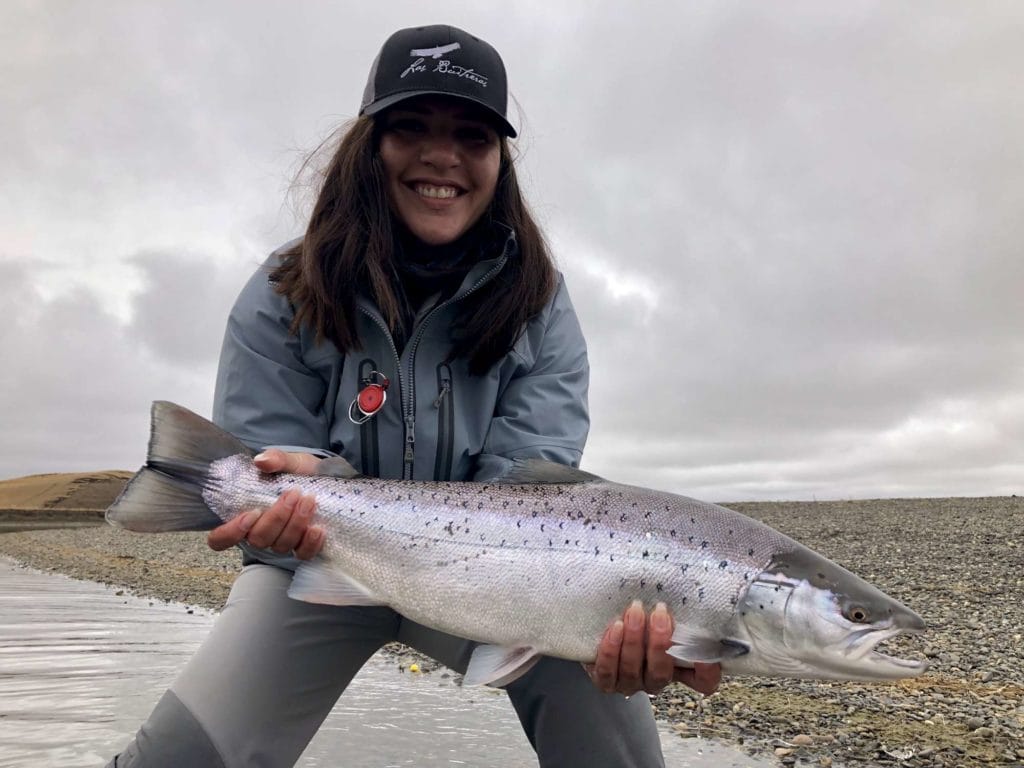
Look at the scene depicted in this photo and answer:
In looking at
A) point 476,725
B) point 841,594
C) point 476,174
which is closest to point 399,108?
point 476,174

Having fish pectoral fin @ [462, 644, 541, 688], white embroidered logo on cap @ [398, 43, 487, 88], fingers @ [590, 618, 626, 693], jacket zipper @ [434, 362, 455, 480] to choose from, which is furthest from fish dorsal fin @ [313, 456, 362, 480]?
white embroidered logo on cap @ [398, 43, 487, 88]

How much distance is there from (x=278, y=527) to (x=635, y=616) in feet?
4.43

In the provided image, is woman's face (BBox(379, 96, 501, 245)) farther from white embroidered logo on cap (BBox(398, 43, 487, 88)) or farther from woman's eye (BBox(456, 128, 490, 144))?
white embroidered logo on cap (BBox(398, 43, 487, 88))

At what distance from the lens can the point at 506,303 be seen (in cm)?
371

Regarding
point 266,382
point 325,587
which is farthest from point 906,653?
point 266,382

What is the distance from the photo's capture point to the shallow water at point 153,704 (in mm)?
4285

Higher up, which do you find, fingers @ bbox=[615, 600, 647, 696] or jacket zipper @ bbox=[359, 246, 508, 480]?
jacket zipper @ bbox=[359, 246, 508, 480]

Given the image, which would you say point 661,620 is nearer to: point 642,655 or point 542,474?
point 642,655

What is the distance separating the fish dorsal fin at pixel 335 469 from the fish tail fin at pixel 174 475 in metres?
0.29

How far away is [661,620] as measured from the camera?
2879mm

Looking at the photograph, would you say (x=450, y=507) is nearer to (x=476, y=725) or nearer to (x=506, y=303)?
(x=506, y=303)

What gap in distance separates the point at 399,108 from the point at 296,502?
1.71 metres

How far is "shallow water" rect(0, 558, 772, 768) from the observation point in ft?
→ 14.1

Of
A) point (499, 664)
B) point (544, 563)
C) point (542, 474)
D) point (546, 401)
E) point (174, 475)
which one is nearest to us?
point (499, 664)
